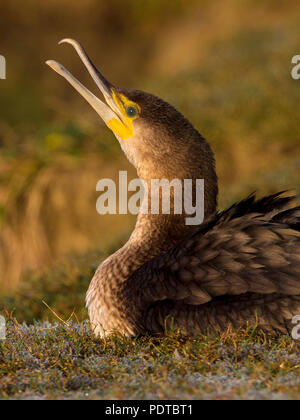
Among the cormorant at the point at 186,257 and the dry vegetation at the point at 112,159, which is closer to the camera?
the dry vegetation at the point at 112,159

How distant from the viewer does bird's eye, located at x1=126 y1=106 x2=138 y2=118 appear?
356cm

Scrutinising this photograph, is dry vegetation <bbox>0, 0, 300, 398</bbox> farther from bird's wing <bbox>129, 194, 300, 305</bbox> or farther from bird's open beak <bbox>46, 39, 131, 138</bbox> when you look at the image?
bird's open beak <bbox>46, 39, 131, 138</bbox>

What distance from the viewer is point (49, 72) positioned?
1462 centimetres

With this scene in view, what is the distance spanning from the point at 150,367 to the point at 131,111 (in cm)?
149

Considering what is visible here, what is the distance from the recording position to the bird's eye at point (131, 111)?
3557mm

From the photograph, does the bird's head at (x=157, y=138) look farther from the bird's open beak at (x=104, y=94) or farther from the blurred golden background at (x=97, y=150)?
the blurred golden background at (x=97, y=150)

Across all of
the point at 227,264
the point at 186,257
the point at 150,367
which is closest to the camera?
the point at 150,367

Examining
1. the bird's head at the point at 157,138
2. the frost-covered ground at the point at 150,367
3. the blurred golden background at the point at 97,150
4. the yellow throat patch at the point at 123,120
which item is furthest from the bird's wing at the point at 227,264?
the blurred golden background at the point at 97,150

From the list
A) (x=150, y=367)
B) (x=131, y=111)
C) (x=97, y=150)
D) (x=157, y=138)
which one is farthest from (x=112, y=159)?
(x=150, y=367)

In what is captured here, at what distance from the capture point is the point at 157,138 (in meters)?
3.45

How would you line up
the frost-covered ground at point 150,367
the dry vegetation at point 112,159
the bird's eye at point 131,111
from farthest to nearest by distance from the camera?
the bird's eye at point 131,111 → the dry vegetation at point 112,159 → the frost-covered ground at point 150,367

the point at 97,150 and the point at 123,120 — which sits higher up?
the point at 97,150

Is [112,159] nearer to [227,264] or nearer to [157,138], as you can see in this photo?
[157,138]

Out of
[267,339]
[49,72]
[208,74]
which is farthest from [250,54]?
[267,339]
